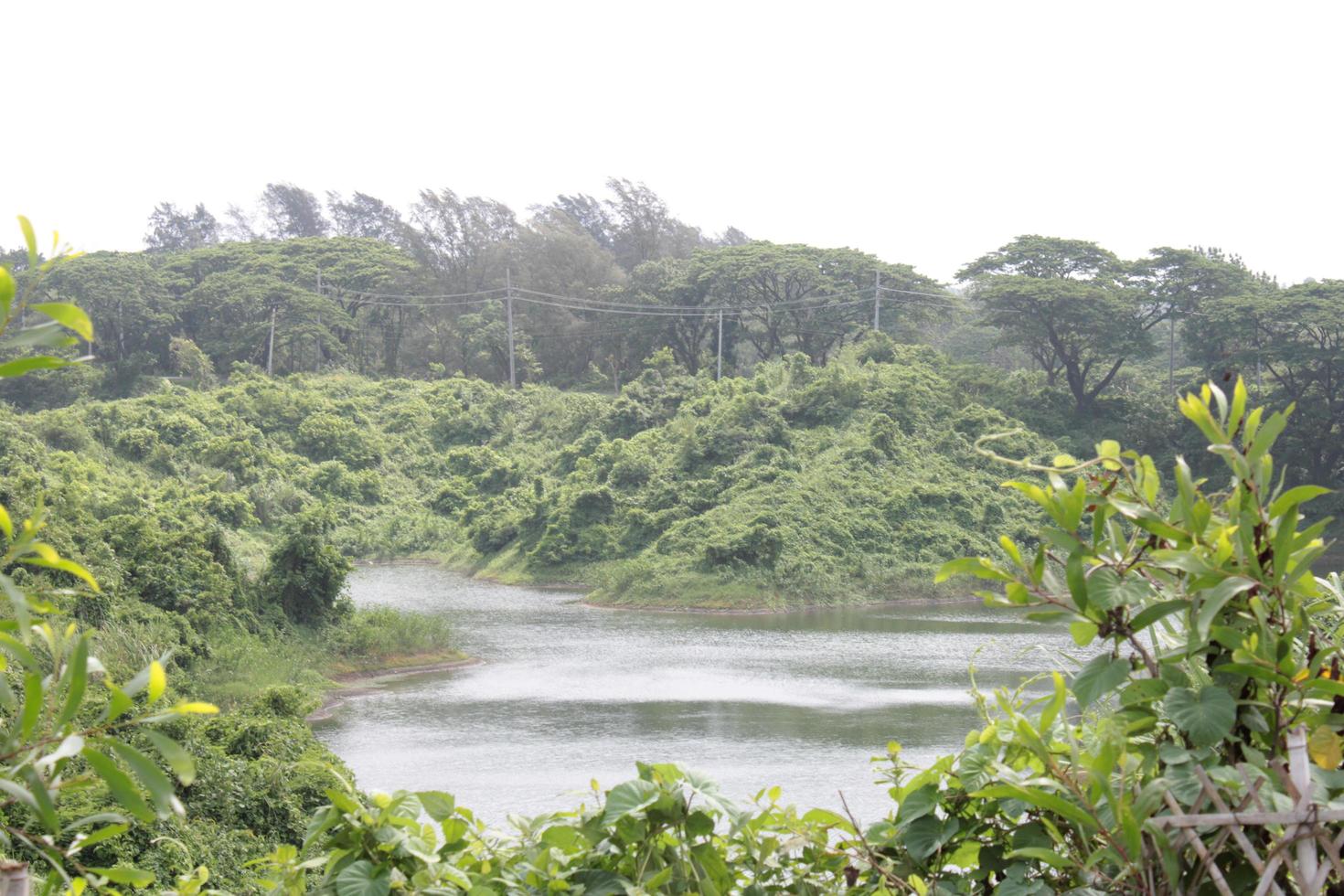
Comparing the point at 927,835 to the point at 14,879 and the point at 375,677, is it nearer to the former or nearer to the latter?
the point at 14,879

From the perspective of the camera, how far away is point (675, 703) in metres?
10.6

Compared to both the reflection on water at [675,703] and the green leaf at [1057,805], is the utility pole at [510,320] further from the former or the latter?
the green leaf at [1057,805]

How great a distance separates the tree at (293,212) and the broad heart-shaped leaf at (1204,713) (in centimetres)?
4983

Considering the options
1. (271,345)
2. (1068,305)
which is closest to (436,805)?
(1068,305)

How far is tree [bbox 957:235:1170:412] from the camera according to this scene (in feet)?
76.1

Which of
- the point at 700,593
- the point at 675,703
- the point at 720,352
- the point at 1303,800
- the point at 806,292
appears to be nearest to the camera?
the point at 1303,800

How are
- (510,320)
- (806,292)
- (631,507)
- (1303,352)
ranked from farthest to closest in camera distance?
(510,320) < (806,292) < (1303,352) < (631,507)

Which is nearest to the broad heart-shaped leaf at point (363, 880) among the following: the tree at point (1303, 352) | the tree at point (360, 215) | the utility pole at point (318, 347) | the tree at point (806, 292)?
the tree at point (1303, 352)

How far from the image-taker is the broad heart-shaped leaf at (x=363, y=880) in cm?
123

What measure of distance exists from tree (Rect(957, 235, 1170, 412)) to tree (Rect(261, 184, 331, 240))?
99.7 ft

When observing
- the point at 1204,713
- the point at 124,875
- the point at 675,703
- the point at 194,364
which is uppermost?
the point at 194,364

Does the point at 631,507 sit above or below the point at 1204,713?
below

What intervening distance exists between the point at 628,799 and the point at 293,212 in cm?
4997

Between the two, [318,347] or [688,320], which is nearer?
[688,320]
